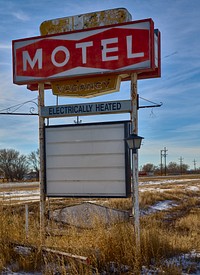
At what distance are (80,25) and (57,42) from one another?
0.63 m

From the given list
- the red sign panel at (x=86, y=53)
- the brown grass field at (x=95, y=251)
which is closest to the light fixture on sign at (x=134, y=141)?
the brown grass field at (x=95, y=251)

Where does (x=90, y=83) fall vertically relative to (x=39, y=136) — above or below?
above

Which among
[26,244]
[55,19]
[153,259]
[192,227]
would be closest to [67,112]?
[55,19]

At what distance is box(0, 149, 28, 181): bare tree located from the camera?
77062mm

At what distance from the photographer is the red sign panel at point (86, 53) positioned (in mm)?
7137

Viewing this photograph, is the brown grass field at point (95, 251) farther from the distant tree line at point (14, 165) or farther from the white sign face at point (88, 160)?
the distant tree line at point (14, 165)

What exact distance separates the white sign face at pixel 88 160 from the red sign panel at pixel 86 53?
45.6 inches

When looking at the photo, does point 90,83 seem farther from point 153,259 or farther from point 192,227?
point 192,227

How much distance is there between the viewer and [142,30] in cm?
711

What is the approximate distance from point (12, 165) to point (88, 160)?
75072 mm

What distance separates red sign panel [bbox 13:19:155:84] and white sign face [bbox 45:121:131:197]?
116 cm

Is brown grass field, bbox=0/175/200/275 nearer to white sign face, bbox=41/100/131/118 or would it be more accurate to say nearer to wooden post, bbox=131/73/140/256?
wooden post, bbox=131/73/140/256

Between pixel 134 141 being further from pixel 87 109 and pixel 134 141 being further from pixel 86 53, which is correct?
pixel 86 53

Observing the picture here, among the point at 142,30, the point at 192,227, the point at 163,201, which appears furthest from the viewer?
the point at 163,201
